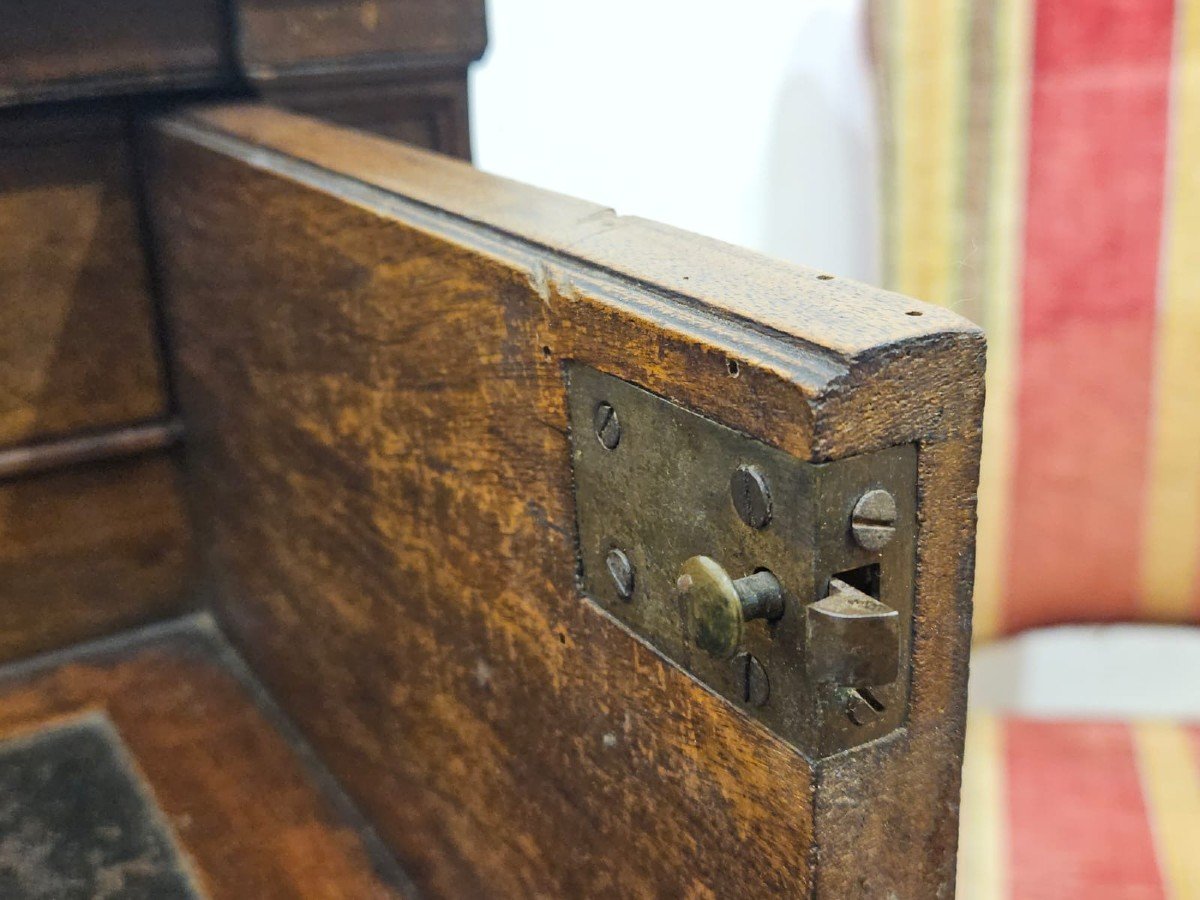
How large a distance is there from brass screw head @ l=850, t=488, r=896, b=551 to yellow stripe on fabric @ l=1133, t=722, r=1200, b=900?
2.33ft

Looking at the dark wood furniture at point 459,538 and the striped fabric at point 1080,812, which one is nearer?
the dark wood furniture at point 459,538

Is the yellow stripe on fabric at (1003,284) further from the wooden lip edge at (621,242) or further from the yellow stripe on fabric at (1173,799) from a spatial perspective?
the wooden lip edge at (621,242)

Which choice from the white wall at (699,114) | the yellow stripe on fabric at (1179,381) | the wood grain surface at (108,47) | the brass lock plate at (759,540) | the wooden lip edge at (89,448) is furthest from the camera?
the white wall at (699,114)

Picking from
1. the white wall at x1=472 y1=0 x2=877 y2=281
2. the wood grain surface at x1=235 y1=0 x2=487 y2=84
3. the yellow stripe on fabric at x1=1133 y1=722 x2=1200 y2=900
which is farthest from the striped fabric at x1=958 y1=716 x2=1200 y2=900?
the wood grain surface at x1=235 y1=0 x2=487 y2=84

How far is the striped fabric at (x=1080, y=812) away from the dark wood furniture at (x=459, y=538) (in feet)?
1.68

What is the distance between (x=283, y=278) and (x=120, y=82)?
261 mm

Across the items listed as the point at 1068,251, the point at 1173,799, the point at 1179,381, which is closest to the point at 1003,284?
the point at 1068,251

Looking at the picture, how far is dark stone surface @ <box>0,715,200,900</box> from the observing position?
75 cm

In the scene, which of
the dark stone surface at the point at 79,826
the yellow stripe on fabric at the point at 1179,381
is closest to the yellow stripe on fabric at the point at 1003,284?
the yellow stripe on fabric at the point at 1179,381

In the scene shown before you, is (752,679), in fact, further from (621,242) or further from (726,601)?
(621,242)

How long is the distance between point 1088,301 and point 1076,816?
488mm

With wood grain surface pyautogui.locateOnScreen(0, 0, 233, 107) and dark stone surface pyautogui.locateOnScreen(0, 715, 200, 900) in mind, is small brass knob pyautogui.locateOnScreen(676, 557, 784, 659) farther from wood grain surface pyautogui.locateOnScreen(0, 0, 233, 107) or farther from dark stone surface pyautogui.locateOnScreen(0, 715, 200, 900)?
wood grain surface pyautogui.locateOnScreen(0, 0, 233, 107)

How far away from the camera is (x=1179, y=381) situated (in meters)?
1.22

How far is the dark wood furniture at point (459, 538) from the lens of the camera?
1.36ft
